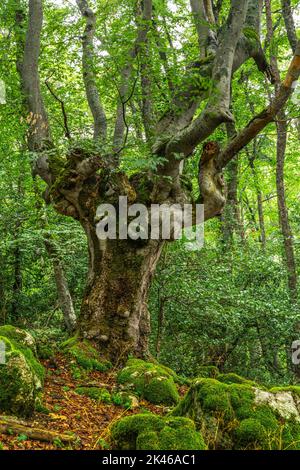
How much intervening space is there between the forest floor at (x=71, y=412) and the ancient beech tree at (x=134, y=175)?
93cm

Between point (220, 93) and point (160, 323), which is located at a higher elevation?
point (220, 93)

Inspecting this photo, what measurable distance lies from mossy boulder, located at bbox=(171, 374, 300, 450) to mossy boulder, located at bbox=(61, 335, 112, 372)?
226cm

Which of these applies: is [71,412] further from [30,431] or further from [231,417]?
[231,417]

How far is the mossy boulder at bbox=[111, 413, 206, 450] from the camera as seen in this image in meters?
3.66

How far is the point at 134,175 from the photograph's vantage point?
8.05 meters

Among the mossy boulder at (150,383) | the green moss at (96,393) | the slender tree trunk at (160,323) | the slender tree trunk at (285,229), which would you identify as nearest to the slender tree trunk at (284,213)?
the slender tree trunk at (285,229)

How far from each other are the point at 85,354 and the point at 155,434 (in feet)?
10.9

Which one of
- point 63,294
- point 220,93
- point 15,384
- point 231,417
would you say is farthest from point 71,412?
point 220,93

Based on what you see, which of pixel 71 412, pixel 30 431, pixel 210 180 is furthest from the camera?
pixel 210 180

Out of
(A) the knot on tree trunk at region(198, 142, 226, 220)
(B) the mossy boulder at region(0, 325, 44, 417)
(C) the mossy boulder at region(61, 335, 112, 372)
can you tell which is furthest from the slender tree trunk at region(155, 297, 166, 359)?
(B) the mossy boulder at region(0, 325, 44, 417)

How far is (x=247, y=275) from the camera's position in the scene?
1110cm

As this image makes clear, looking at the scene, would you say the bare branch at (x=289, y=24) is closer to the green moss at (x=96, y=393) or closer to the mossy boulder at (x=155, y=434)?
the green moss at (x=96, y=393)

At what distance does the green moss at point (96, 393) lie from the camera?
559 centimetres
